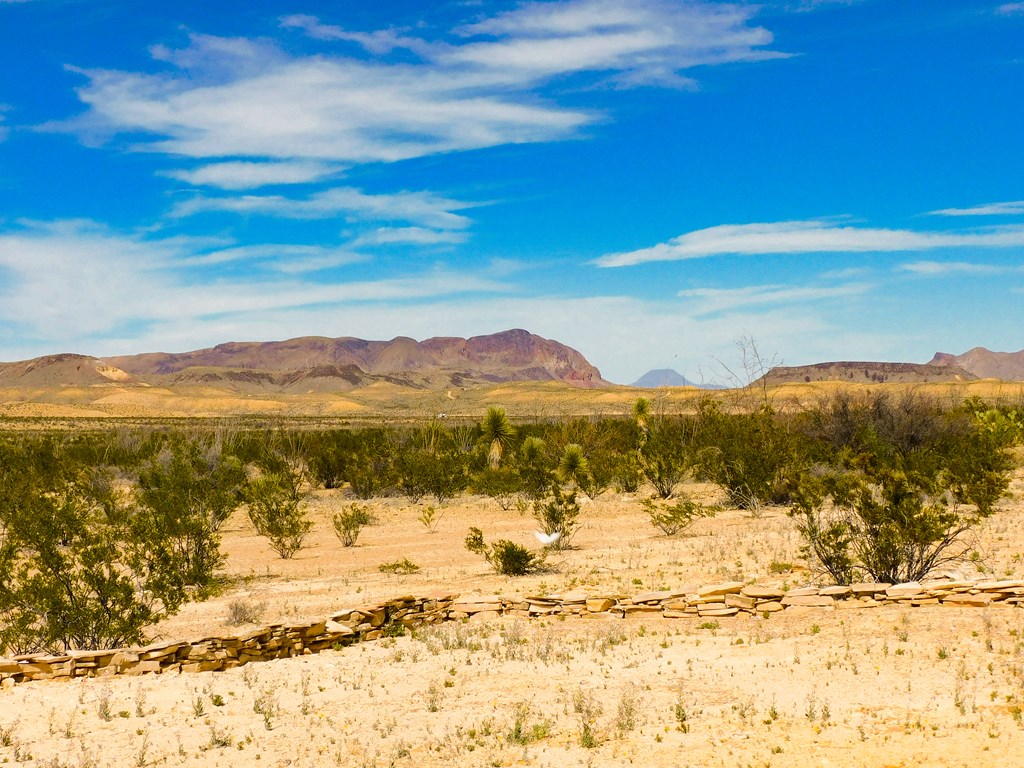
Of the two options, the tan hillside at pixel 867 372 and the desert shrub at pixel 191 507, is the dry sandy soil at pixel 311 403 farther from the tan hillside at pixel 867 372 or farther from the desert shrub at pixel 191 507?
the desert shrub at pixel 191 507

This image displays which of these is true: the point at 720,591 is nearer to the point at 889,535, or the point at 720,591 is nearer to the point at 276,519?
the point at 889,535

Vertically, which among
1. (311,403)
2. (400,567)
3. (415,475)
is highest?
(311,403)

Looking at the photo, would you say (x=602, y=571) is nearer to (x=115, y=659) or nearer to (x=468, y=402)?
(x=115, y=659)

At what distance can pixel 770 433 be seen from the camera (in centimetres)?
2273

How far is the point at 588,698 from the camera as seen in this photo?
7609mm

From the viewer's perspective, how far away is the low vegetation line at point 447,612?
932 cm

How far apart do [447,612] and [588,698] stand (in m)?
4.03

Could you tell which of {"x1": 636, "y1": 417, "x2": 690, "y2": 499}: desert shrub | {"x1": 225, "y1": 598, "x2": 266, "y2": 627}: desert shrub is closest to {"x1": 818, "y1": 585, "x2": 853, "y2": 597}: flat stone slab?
{"x1": 225, "y1": 598, "x2": 266, "y2": 627}: desert shrub

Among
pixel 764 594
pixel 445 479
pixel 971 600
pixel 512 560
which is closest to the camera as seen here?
pixel 971 600

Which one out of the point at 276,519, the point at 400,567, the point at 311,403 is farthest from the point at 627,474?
the point at 311,403

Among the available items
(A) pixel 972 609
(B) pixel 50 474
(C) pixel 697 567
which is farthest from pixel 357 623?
(B) pixel 50 474

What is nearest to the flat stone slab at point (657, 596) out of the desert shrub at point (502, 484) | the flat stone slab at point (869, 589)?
the flat stone slab at point (869, 589)

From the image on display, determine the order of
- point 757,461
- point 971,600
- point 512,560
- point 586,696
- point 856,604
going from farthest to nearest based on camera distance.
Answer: point 757,461
point 512,560
point 856,604
point 971,600
point 586,696

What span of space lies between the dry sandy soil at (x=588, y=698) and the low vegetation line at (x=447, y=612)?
288 millimetres
